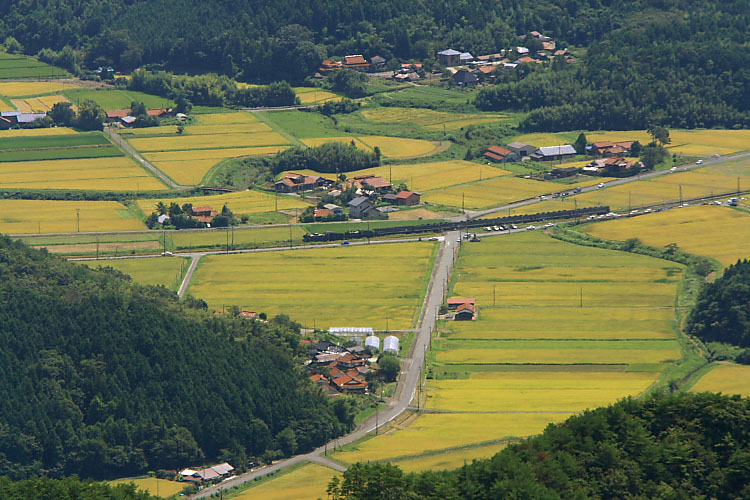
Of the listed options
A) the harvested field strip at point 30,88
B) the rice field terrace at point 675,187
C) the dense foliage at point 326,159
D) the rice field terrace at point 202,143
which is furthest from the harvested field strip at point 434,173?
the harvested field strip at point 30,88

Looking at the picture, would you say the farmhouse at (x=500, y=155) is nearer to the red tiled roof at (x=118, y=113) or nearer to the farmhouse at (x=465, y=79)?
the farmhouse at (x=465, y=79)

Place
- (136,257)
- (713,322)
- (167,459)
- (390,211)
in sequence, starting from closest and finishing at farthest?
(167,459) < (713,322) < (136,257) < (390,211)

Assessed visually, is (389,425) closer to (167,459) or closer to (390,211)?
(167,459)

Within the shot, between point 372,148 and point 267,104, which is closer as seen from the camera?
point 372,148

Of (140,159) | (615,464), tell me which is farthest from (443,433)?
(140,159)

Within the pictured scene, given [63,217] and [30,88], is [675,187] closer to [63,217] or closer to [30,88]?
[63,217]

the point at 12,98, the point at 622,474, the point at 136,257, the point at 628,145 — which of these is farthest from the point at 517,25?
the point at 622,474
